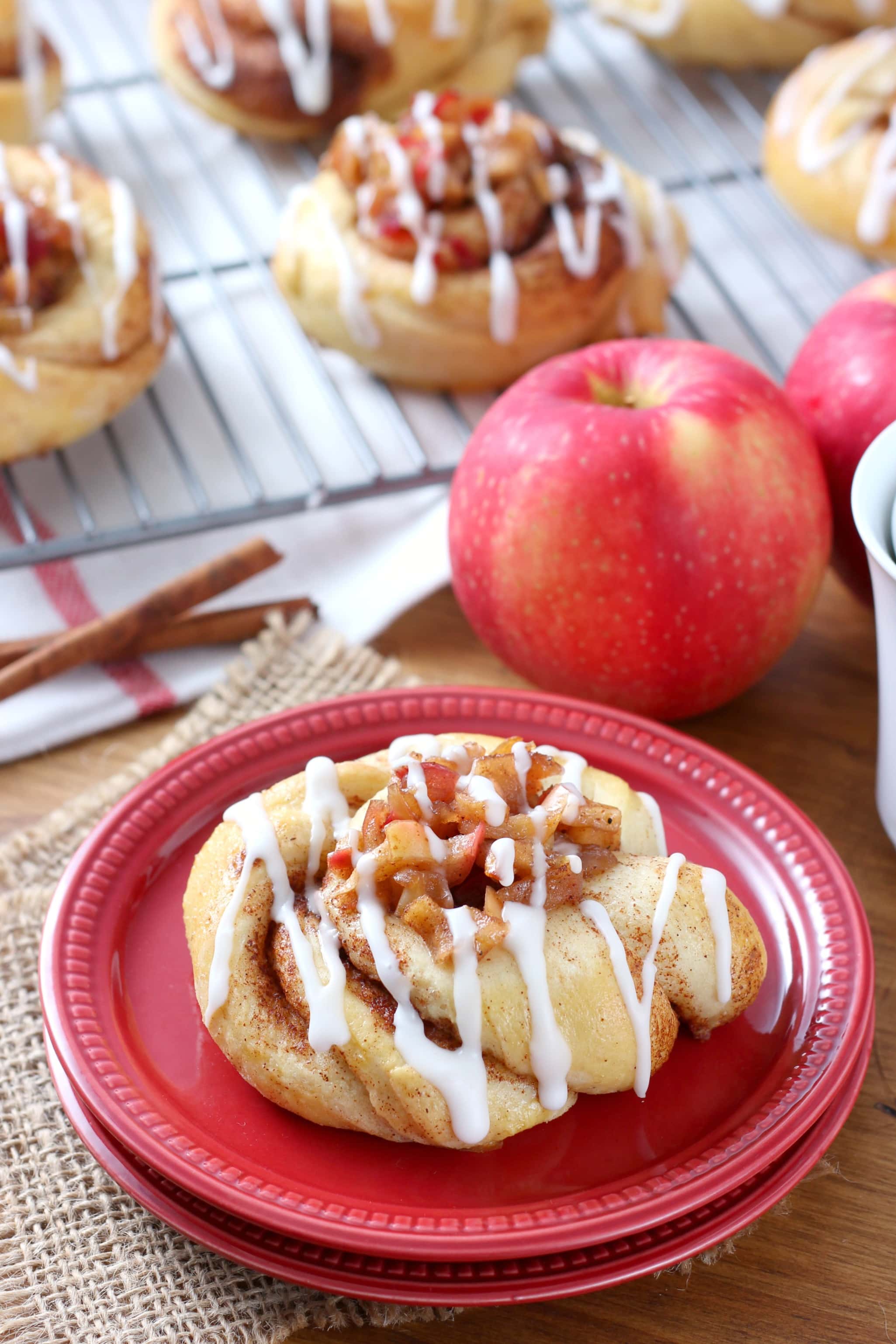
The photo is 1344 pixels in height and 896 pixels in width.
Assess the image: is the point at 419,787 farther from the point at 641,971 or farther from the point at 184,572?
the point at 184,572

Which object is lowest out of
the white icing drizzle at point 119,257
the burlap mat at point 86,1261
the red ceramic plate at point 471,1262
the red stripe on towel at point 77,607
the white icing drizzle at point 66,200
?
the burlap mat at point 86,1261

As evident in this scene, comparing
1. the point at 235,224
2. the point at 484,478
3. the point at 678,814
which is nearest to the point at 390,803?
the point at 678,814

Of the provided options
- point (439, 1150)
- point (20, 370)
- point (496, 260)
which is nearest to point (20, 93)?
point (20, 370)

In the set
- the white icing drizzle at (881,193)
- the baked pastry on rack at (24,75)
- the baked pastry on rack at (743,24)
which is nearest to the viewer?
the white icing drizzle at (881,193)

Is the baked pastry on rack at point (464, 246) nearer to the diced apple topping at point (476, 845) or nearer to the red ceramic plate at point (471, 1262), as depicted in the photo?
the diced apple topping at point (476, 845)

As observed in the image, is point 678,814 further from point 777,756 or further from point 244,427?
point 244,427

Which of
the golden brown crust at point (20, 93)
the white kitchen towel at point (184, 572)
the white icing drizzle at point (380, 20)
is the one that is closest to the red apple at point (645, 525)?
the white kitchen towel at point (184, 572)
